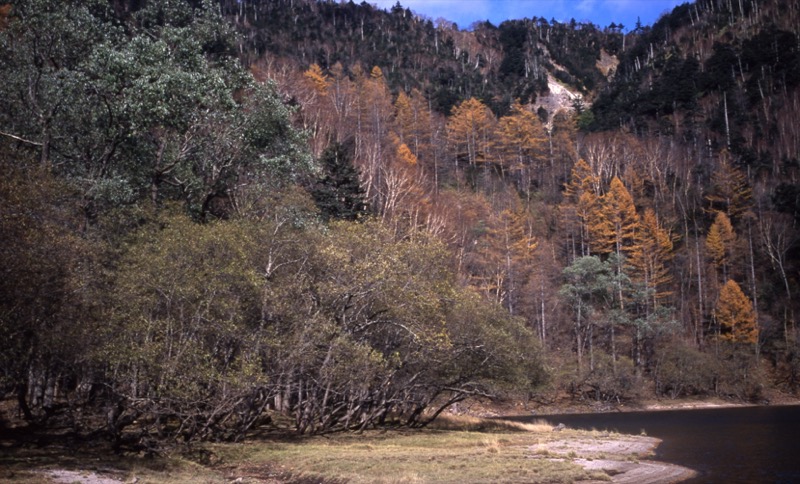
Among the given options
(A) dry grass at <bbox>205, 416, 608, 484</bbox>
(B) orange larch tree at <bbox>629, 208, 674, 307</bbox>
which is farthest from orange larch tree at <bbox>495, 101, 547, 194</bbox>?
(A) dry grass at <bbox>205, 416, 608, 484</bbox>

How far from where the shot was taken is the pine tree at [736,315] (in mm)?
69062

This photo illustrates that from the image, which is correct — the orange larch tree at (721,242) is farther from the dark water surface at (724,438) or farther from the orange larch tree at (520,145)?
the orange larch tree at (520,145)

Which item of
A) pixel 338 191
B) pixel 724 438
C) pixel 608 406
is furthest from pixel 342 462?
pixel 608 406

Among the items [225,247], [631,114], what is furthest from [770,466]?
[631,114]

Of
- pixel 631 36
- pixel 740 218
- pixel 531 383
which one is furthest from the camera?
pixel 631 36

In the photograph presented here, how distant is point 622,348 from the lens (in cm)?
7119

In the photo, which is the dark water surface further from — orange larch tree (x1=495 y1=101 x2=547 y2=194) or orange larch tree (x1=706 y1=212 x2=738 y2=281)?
orange larch tree (x1=495 y1=101 x2=547 y2=194)

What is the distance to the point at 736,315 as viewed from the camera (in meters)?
70.1

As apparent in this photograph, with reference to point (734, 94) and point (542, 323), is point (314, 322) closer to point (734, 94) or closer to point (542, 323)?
point (542, 323)

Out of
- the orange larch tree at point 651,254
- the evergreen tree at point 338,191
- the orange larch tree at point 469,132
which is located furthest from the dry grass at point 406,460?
the orange larch tree at point 469,132

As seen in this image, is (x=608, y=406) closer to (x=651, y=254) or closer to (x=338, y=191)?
(x=651, y=254)

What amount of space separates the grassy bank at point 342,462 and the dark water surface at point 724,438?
2950 millimetres

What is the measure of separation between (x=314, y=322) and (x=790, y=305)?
69557 millimetres

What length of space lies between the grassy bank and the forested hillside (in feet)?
5.82
